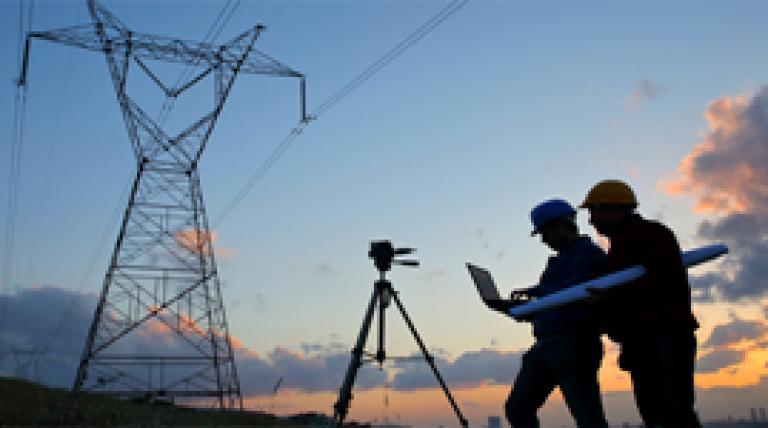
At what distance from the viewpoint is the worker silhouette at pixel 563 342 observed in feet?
18.5

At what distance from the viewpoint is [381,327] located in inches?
537

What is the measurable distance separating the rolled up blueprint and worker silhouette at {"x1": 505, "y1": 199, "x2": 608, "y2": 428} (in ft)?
0.43

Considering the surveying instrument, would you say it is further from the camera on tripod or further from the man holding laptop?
the man holding laptop

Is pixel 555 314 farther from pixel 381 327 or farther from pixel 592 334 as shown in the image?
pixel 381 327

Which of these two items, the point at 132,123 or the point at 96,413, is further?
the point at 132,123

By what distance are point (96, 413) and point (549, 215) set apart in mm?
7309

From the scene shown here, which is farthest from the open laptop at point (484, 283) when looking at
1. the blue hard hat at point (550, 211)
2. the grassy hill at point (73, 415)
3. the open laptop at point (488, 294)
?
the grassy hill at point (73, 415)

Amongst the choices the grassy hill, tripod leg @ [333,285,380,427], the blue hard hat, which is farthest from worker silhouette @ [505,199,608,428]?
tripod leg @ [333,285,380,427]

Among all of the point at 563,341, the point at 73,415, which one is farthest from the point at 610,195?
the point at 73,415

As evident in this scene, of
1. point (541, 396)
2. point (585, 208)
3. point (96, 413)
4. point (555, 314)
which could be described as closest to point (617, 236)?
point (585, 208)

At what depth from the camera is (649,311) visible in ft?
17.8

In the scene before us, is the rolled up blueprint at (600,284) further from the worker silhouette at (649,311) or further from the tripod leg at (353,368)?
the tripod leg at (353,368)

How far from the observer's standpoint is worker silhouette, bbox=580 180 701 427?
5246 millimetres

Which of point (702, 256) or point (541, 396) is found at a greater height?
point (702, 256)
